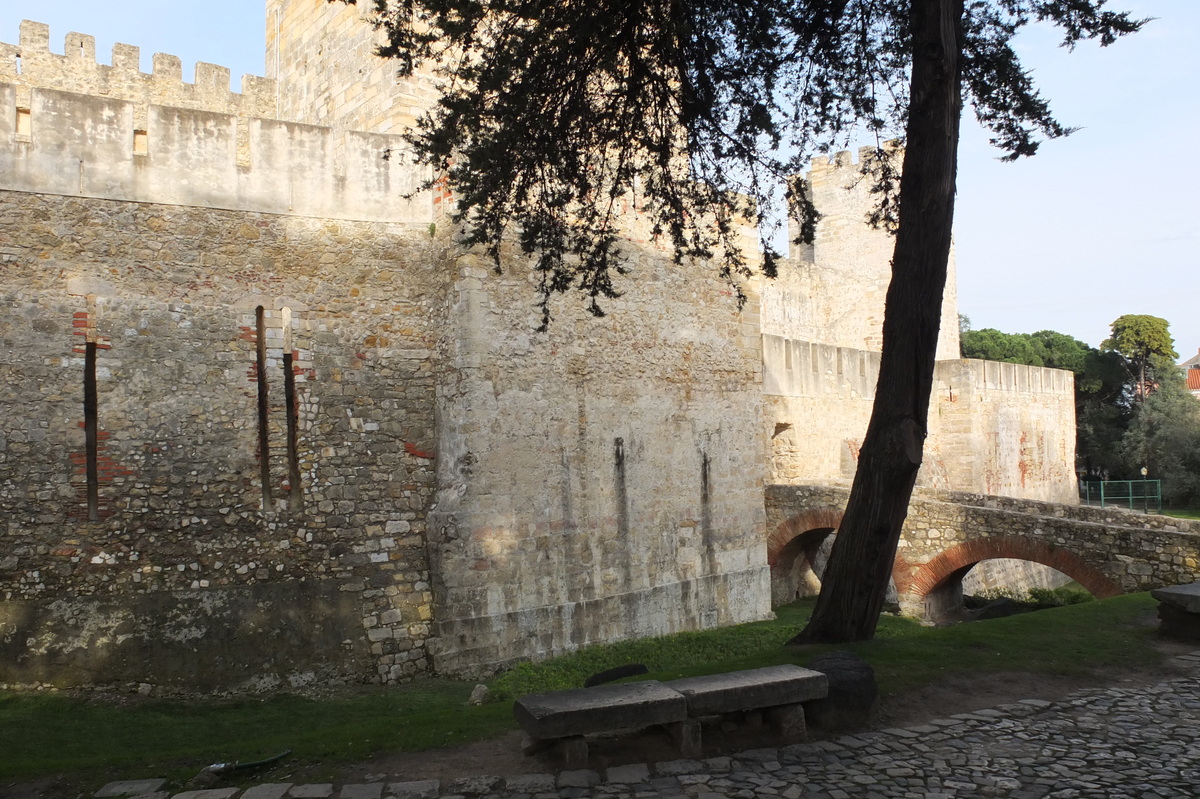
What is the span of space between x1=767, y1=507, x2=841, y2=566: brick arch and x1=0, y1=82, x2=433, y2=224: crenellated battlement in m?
8.29

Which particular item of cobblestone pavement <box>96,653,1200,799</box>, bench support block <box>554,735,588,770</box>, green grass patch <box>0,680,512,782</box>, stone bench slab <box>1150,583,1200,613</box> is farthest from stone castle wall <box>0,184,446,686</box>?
stone bench slab <box>1150,583,1200,613</box>

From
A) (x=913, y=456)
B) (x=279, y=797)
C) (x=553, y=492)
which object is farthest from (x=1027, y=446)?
(x=279, y=797)

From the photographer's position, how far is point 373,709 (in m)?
7.65

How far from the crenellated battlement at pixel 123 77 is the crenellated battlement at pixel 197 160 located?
6349mm

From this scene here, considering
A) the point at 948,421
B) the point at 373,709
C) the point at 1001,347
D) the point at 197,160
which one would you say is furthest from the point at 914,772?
A: the point at 1001,347

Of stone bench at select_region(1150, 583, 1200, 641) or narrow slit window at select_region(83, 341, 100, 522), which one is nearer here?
stone bench at select_region(1150, 583, 1200, 641)

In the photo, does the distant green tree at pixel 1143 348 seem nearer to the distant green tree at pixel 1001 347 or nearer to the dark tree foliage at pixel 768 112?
the distant green tree at pixel 1001 347

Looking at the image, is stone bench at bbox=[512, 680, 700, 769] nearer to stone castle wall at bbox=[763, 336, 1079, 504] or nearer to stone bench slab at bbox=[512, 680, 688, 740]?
stone bench slab at bbox=[512, 680, 688, 740]

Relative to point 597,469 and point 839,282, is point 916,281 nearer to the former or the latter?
point 597,469

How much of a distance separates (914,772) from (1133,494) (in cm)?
3112

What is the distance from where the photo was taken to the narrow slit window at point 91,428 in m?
7.83

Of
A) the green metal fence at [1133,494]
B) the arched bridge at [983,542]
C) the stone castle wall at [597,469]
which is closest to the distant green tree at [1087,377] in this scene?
the green metal fence at [1133,494]

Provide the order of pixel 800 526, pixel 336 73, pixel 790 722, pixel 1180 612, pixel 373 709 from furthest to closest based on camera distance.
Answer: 1. pixel 800 526
2. pixel 336 73
3. pixel 373 709
4. pixel 1180 612
5. pixel 790 722

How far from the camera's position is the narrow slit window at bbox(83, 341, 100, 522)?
7828 millimetres
